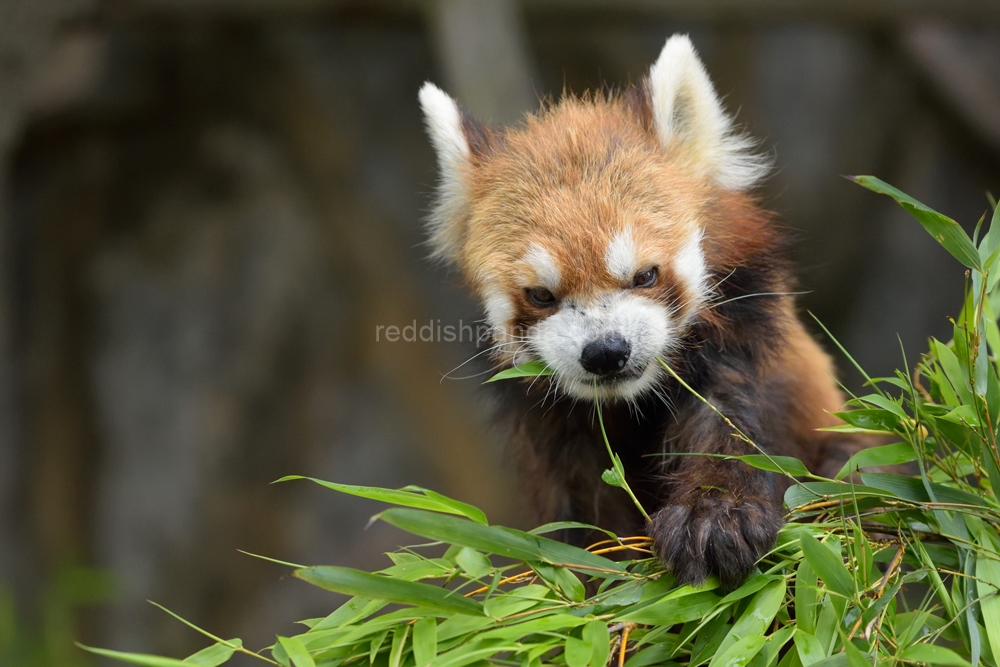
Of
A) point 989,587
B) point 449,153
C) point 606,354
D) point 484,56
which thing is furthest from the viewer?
point 484,56

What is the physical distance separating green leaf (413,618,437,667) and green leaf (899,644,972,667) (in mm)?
843

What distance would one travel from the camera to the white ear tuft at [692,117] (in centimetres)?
244

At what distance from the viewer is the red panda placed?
83.6 inches

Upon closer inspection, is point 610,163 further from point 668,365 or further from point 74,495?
point 74,495

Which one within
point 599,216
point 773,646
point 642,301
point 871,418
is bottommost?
point 773,646

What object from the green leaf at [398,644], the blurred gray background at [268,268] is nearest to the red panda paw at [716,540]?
the green leaf at [398,644]

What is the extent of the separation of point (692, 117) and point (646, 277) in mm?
601

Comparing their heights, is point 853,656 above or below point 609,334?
below

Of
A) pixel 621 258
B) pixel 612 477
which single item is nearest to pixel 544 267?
pixel 621 258

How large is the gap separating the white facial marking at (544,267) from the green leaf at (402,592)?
32.4 inches

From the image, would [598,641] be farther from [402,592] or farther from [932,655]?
[932,655]

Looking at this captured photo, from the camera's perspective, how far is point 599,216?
2.17 m

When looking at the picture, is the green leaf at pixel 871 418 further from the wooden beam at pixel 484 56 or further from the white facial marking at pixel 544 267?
the wooden beam at pixel 484 56

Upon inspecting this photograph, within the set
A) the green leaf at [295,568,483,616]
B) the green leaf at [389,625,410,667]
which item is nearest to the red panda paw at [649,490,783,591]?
the green leaf at [295,568,483,616]
